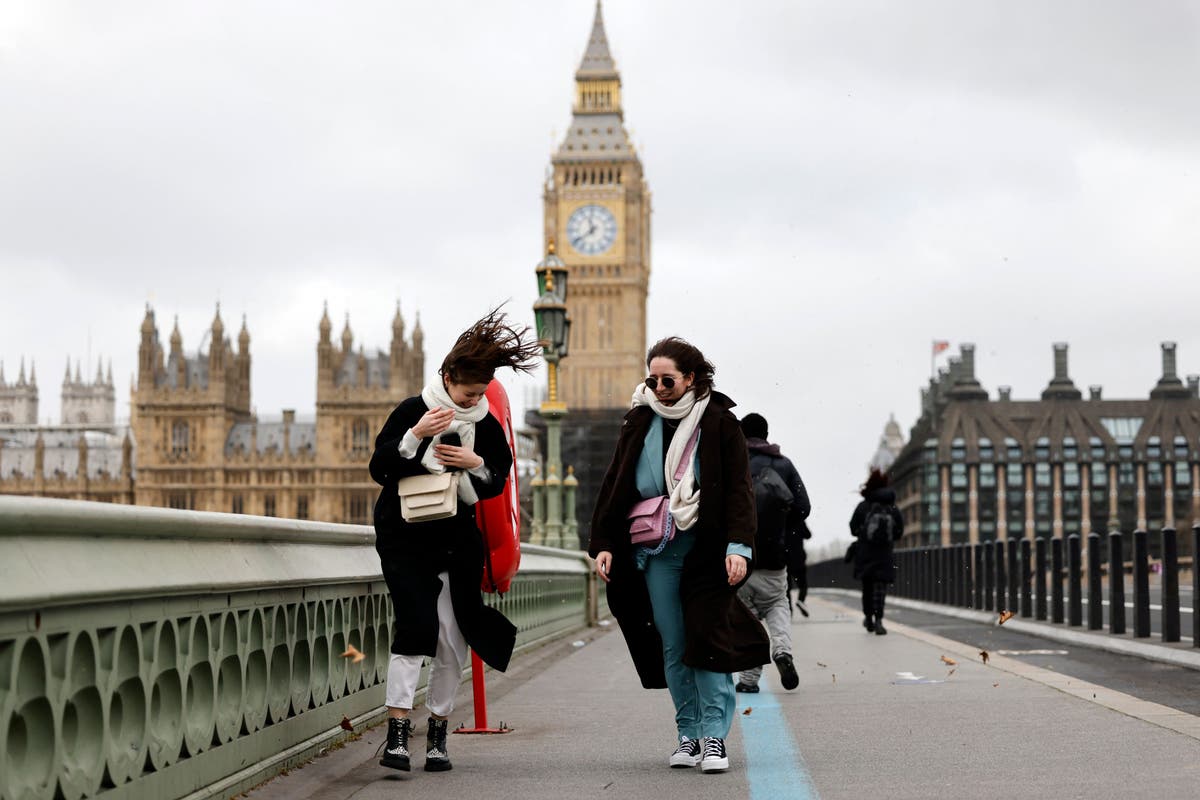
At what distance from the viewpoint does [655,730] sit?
352 inches

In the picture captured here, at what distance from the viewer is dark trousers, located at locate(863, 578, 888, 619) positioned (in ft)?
65.2

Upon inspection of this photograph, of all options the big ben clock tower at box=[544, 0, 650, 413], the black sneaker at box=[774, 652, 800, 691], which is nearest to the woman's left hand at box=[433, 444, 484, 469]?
the black sneaker at box=[774, 652, 800, 691]

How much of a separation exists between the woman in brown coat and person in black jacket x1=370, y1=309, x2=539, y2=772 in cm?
50

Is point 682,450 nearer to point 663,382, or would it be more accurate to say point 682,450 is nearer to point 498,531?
point 663,382

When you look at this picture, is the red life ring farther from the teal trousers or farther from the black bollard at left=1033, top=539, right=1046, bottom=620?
the black bollard at left=1033, top=539, right=1046, bottom=620

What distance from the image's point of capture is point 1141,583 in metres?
16.2

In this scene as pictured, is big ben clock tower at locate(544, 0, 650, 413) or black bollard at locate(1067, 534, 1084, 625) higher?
big ben clock tower at locate(544, 0, 650, 413)

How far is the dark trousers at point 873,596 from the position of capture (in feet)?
65.2

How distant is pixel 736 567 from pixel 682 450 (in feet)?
1.75

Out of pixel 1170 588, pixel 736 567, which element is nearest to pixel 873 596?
pixel 1170 588

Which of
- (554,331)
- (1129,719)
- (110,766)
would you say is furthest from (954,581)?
(110,766)

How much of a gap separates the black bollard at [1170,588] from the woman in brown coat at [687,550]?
8604mm

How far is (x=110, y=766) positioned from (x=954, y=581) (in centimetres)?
2484

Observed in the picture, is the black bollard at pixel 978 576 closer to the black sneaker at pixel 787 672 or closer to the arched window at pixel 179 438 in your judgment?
the black sneaker at pixel 787 672
